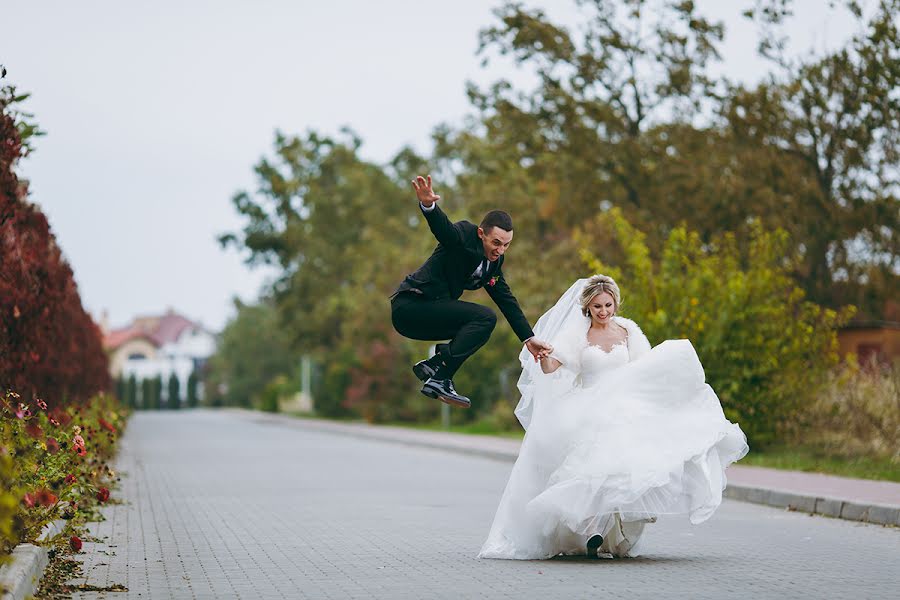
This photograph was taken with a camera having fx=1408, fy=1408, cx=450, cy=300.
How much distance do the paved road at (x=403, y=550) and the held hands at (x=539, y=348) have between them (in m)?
1.55

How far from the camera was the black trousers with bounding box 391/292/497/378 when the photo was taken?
32.3 feet

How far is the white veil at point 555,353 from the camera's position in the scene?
35.7 feet

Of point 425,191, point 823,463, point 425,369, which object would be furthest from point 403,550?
point 823,463

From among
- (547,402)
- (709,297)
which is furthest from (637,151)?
(547,402)

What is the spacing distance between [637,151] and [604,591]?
3099 cm

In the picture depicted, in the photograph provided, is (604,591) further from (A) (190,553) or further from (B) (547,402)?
(A) (190,553)

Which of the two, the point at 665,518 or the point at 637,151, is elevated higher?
the point at 637,151

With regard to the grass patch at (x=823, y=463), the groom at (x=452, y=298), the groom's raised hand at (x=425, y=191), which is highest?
the groom's raised hand at (x=425, y=191)

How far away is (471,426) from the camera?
1690 inches

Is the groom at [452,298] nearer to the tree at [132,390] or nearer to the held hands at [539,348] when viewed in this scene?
the held hands at [539,348]

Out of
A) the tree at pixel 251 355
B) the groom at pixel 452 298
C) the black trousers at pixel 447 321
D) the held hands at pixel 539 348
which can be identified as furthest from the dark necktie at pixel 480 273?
the tree at pixel 251 355

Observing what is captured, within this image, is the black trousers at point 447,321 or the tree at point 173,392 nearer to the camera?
the black trousers at point 447,321

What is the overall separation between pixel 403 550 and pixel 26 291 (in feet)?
21.0

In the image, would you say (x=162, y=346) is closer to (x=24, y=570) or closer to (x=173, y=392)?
(x=173, y=392)
